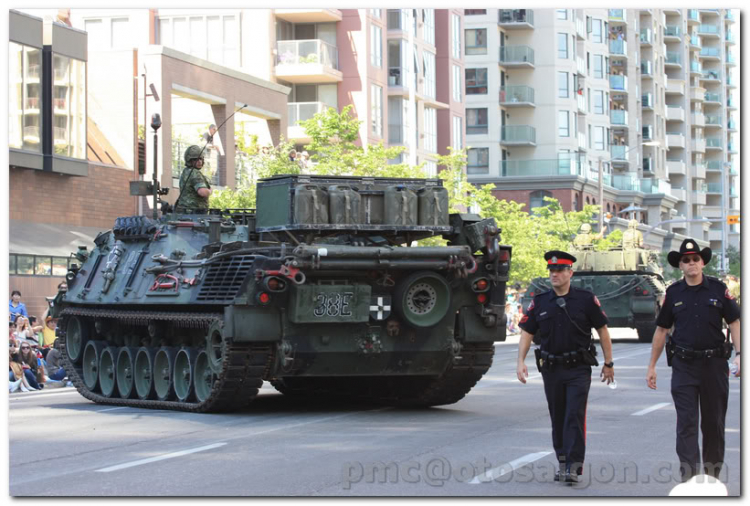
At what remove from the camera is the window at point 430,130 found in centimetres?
5762

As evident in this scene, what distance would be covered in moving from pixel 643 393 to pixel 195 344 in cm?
635

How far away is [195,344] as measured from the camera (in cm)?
1744

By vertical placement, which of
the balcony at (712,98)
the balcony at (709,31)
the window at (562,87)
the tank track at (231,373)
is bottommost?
the tank track at (231,373)

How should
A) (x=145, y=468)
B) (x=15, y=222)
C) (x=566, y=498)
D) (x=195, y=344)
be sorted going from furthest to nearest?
1. (x=15, y=222)
2. (x=195, y=344)
3. (x=145, y=468)
4. (x=566, y=498)

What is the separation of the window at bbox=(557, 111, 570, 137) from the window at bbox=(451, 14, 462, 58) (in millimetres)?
16505

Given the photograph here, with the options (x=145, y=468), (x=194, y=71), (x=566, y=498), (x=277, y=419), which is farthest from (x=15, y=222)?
(x=566, y=498)

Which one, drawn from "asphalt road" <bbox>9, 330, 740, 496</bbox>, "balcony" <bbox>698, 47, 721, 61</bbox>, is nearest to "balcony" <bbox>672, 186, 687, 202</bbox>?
"balcony" <bbox>698, 47, 721, 61</bbox>

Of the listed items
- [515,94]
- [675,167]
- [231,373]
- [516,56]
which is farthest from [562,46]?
[231,373]

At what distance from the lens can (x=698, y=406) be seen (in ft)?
33.9

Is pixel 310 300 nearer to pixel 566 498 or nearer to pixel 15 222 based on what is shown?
pixel 566 498

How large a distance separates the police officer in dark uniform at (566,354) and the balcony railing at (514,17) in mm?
64704

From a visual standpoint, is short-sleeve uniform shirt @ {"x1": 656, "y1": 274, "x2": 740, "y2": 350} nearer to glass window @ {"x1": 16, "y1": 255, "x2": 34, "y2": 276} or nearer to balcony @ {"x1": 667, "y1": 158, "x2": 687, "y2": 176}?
glass window @ {"x1": 16, "y1": 255, "x2": 34, "y2": 276}

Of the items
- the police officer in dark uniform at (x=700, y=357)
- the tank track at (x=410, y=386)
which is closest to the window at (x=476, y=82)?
the tank track at (x=410, y=386)

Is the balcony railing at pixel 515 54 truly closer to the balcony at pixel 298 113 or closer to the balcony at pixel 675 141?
the balcony at pixel 298 113
